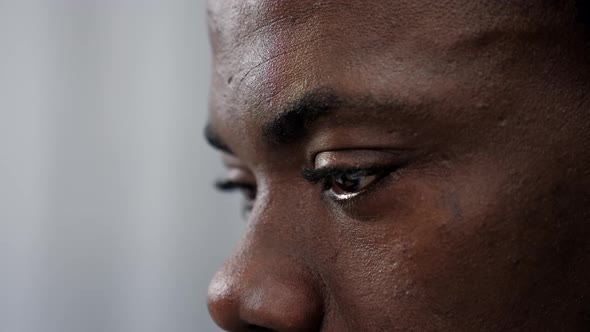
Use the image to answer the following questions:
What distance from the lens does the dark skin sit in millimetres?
869

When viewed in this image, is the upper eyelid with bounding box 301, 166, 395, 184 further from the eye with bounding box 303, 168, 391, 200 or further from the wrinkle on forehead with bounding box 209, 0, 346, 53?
the wrinkle on forehead with bounding box 209, 0, 346, 53

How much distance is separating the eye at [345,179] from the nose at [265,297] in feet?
0.30

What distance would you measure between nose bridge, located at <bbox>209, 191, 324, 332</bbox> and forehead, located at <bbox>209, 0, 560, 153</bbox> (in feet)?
0.40

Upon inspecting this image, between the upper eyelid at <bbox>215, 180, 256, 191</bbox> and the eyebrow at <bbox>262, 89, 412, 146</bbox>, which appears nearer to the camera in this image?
the eyebrow at <bbox>262, 89, 412, 146</bbox>

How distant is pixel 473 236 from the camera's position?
0.87m

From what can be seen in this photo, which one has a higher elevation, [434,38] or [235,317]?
[434,38]

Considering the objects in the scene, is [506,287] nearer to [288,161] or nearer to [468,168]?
[468,168]

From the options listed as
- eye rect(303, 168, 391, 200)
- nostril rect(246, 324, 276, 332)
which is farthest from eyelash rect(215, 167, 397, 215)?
nostril rect(246, 324, 276, 332)

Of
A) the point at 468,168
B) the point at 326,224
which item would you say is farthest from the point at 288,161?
the point at 468,168

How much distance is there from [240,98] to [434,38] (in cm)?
23

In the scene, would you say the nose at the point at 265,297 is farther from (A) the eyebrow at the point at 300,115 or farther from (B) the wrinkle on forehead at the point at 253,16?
(B) the wrinkle on forehead at the point at 253,16

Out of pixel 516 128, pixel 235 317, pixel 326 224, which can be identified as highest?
pixel 516 128

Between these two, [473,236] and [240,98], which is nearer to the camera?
[473,236]

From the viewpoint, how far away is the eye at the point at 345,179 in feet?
2.97
